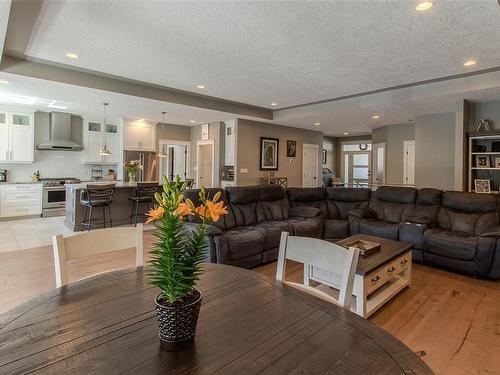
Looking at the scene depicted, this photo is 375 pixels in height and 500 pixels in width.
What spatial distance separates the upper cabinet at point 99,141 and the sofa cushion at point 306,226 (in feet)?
19.3

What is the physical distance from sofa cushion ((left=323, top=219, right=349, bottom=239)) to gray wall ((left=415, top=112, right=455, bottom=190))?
114 inches

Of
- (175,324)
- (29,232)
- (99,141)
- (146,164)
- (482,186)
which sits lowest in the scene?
(29,232)

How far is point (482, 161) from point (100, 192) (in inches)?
279

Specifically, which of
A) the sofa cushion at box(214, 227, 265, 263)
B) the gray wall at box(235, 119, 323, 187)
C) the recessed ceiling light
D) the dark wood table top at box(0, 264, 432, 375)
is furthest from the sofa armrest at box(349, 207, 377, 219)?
the dark wood table top at box(0, 264, 432, 375)

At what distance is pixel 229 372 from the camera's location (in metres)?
0.79

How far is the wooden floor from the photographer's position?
6.86 feet

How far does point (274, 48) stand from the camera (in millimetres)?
3604

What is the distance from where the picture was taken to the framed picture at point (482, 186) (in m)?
5.26

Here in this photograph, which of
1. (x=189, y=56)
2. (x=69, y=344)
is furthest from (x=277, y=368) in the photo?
(x=189, y=56)

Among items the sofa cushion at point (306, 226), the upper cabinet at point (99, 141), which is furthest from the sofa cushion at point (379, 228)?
the upper cabinet at point (99, 141)

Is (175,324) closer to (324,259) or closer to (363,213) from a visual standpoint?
(324,259)

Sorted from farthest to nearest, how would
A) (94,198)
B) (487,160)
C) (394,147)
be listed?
(394,147) → (94,198) → (487,160)

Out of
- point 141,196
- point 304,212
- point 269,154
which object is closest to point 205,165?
point 269,154

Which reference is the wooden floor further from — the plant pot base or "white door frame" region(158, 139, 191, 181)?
"white door frame" region(158, 139, 191, 181)
